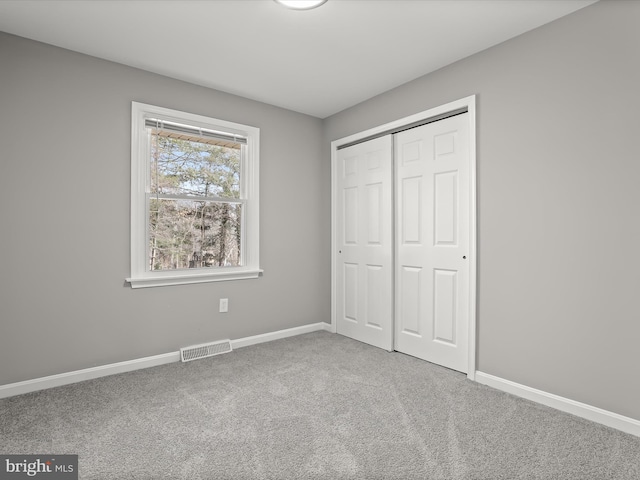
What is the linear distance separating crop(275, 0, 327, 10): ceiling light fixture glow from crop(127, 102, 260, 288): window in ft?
4.86

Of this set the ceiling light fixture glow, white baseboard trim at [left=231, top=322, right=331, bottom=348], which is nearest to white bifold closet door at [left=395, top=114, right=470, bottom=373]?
white baseboard trim at [left=231, top=322, right=331, bottom=348]

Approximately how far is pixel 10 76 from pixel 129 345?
209cm

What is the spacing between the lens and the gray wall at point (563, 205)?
1993mm

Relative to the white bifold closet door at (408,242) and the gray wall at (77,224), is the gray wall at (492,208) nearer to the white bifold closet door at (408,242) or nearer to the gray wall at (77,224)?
the gray wall at (77,224)

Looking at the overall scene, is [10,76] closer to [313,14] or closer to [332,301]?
[313,14]

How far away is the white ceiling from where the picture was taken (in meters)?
2.14

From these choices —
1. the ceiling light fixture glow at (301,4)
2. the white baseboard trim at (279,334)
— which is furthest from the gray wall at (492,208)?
the ceiling light fixture glow at (301,4)

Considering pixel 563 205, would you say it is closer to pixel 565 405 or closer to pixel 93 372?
pixel 565 405

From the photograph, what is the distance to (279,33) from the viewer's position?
242cm

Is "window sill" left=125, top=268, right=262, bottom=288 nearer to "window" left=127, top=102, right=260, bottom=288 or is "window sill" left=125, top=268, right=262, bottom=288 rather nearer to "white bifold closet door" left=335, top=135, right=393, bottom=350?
"window" left=127, top=102, right=260, bottom=288

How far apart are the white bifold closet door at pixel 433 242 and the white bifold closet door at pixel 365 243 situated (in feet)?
0.36

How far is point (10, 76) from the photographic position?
2400mm

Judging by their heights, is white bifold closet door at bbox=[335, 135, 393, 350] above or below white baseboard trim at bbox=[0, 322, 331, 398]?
above

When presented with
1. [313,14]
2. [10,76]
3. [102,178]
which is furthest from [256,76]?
[10,76]
